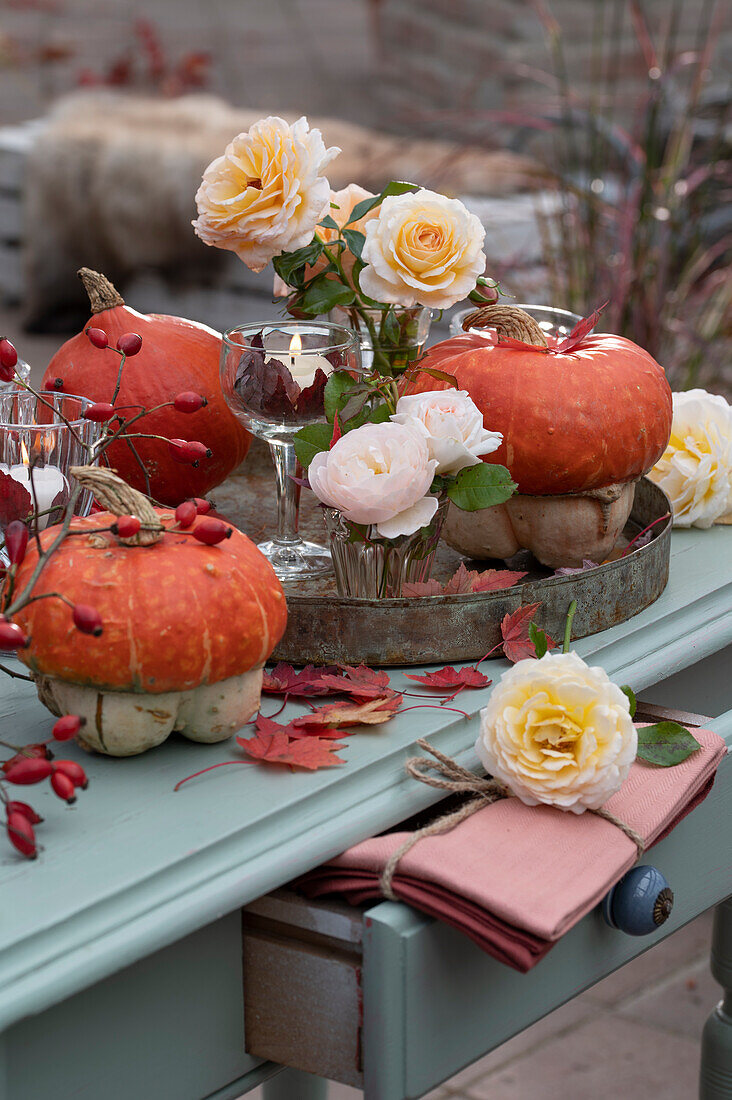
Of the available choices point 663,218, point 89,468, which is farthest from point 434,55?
point 89,468

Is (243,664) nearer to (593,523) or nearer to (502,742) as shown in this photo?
(502,742)

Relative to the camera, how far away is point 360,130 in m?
4.58

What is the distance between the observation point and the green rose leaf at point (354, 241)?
2.87 feet

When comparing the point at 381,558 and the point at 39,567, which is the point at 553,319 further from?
the point at 39,567

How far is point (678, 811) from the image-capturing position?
27.5 inches

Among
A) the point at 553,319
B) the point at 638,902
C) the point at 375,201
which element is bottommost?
the point at 638,902

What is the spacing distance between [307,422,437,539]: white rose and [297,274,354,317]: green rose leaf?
0.19m

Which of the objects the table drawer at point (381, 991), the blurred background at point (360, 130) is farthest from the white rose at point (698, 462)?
the blurred background at point (360, 130)

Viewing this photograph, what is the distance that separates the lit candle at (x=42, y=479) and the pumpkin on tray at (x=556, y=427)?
0.24m

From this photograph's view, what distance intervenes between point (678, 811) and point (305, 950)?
8.7 inches

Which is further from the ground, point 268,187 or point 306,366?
point 268,187

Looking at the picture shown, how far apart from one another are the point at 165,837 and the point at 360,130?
4.31 metres

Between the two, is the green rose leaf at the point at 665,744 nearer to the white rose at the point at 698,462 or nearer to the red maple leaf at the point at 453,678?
the red maple leaf at the point at 453,678

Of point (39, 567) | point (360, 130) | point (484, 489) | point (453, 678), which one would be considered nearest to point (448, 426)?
point (484, 489)
